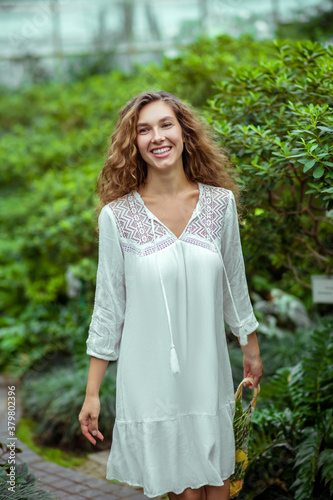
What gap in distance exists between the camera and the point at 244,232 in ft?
10.9

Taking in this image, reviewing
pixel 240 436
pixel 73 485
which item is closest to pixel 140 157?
pixel 240 436

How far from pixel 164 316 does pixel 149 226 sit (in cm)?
37

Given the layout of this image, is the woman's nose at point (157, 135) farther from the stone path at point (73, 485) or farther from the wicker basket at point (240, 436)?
the stone path at point (73, 485)

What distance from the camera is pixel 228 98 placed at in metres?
3.39

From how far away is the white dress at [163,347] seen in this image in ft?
7.34

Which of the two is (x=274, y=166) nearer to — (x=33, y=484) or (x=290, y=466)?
(x=290, y=466)

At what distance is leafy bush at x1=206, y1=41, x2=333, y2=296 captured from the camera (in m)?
2.78

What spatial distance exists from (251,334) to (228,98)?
1511 millimetres

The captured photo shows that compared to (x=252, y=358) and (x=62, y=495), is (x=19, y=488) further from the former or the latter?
(x=252, y=358)

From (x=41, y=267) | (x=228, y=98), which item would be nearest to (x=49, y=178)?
(x=41, y=267)

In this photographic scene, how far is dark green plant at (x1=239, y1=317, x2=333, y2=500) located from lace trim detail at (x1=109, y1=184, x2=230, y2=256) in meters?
1.29

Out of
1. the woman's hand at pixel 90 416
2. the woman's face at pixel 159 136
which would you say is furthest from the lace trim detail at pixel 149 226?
the woman's hand at pixel 90 416

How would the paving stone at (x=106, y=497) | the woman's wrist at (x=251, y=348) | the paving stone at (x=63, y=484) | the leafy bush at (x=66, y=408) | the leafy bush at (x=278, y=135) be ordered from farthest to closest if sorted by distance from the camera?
the leafy bush at (x=66, y=408) → the paving stone at (x=63, y=484) → the paving stone at (x=106, y=497) → the leafy bush at (x=278, y=135) → the woman's wrist at (x=251, y=348)

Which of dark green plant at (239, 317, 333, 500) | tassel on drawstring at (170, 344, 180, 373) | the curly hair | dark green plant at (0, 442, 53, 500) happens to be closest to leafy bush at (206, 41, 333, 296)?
the curly hair
